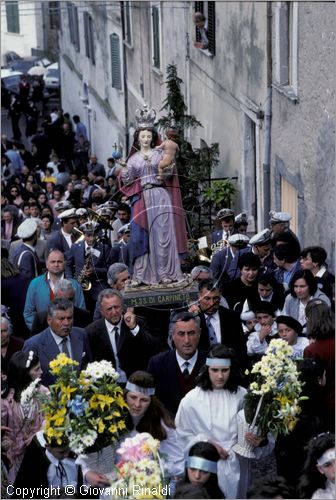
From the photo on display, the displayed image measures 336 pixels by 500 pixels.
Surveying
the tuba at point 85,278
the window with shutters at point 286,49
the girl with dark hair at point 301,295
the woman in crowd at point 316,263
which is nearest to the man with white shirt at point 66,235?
the tuba at point 85,278

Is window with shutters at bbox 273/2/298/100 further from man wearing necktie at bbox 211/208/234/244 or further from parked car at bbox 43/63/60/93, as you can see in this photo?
parked car at bbox 43/63/60/93

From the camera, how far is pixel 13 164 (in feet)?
95.7

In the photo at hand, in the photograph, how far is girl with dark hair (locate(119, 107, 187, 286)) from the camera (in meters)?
12.9

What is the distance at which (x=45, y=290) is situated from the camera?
1248 cm

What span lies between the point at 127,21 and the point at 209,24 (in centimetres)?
804

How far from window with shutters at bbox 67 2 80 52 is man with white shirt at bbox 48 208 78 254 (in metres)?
24.3

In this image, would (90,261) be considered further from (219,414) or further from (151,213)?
(219,414)

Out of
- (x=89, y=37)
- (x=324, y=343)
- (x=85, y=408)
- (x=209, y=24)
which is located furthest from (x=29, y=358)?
(x=89, y=37)

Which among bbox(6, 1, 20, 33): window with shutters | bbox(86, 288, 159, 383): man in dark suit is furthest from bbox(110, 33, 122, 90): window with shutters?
bbox(6, 1, 20, 33): window with shutters

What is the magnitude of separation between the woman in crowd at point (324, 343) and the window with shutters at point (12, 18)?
1747 inches

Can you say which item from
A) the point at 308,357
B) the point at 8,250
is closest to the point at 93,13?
the point at 8,250

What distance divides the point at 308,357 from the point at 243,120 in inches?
418

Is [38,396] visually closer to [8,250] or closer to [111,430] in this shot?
[111,430]

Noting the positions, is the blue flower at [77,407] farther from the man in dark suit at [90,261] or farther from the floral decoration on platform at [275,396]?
the man in dark suit at [90,261]
